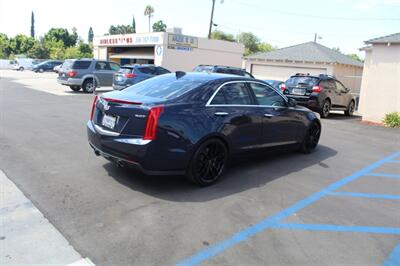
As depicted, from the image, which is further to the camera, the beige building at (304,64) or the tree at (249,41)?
the tree at (249,41)

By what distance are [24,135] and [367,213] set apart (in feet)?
22.6

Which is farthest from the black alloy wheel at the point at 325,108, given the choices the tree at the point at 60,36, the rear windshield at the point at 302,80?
the tree at the point at 60,36

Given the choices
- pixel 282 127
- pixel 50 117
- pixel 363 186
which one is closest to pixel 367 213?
pixel 363 186

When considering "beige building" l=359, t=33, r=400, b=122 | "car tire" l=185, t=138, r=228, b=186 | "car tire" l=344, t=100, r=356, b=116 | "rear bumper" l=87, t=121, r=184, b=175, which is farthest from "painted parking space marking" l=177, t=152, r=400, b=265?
"car tire" l=344, t=100, r=356, b=116

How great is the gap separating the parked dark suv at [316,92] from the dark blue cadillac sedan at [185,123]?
26.0ft

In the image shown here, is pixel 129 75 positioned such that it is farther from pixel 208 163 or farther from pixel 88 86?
pixel 208 163

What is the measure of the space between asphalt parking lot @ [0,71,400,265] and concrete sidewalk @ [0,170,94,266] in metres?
0.10

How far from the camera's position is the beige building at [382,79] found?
13672mm

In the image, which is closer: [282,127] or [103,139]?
[103,139]

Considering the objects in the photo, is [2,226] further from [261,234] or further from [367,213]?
[367,213]

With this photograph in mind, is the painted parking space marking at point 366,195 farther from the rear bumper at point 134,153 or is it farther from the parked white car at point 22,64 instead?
the parked white car at point 22,64

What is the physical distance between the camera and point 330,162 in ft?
23.7

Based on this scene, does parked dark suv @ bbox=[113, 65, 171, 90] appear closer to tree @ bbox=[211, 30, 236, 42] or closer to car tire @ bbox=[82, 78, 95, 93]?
car tire @ bbox=[82, 78, 95, 93]

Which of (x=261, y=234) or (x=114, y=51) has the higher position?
(x=114, y=51)
